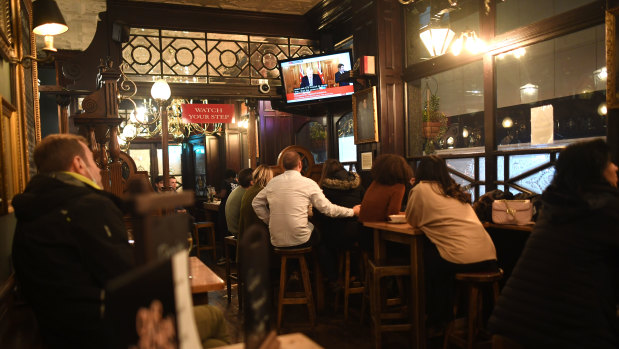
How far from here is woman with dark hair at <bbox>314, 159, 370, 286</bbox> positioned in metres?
4.70

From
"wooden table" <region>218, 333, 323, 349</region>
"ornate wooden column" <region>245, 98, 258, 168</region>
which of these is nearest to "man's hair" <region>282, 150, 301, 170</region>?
"wooden table" <region>218, 333, 323, 349</region>

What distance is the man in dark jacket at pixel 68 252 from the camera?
1.69 meters

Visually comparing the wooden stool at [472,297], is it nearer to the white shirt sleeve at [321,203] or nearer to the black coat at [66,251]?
the white shirt sleeve at [321,203]

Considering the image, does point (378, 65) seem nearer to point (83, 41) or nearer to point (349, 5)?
point (349, 5)

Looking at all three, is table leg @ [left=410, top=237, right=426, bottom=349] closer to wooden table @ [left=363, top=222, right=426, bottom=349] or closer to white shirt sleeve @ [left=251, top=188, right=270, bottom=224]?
wooden table @ [left=363, top=222, right=426, bottom=349]

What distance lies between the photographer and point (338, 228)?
473 centimetres

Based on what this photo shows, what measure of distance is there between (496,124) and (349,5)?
2956 millimetres

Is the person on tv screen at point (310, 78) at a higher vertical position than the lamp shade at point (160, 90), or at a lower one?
higher

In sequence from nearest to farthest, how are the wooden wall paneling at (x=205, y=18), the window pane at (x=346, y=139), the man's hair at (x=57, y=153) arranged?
the man's hair at (x=57, y=153) < the wooden wall paneling at (x=205, y=18) < the window pane at (x=346, y=139)

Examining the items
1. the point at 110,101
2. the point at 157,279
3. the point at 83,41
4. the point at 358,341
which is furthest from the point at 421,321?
the point at 83,41

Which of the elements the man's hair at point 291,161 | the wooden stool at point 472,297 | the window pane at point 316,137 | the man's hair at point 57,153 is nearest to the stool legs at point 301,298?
the man's hair at point 291,161

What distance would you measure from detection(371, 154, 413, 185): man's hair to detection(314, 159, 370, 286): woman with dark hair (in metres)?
0.55

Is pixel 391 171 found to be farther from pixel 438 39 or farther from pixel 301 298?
pixel 438 39

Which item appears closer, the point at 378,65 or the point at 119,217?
the point at 119,217
